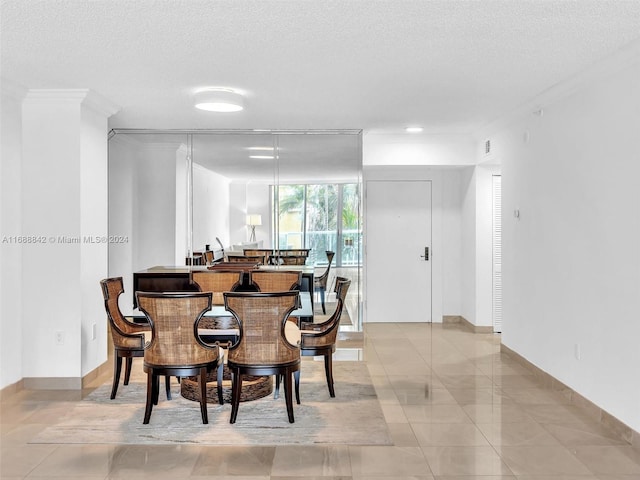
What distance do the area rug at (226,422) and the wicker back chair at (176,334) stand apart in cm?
38

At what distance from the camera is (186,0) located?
109 inches

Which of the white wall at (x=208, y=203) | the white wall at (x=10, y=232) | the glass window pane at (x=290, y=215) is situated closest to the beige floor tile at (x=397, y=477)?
the white wall at (x=10, y=232)

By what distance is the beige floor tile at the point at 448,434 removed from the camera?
3.51 meters

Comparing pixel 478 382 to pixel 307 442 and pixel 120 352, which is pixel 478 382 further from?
pixel 120 352

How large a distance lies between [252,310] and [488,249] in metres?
4.28

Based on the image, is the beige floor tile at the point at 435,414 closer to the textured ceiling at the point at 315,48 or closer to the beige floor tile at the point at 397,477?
the beige floor tile at the point at 397,477

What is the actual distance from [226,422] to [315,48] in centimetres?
260

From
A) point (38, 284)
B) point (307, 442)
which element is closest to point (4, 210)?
point (38, 284)

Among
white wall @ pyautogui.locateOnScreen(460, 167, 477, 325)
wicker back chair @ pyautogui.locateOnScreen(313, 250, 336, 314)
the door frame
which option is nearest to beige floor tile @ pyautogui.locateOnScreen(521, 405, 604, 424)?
wicker back chair @ pyautogui.locateOnScreen(313, 250, 336, 314)

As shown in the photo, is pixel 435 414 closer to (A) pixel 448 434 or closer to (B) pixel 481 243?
(A) pixel 448 434

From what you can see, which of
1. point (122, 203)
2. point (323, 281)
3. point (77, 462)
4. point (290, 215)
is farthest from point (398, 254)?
point (77, 462)

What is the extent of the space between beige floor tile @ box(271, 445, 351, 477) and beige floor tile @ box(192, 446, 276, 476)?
6 centimetres

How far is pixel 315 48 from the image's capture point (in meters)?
3.50

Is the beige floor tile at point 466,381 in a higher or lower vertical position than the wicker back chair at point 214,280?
lower
